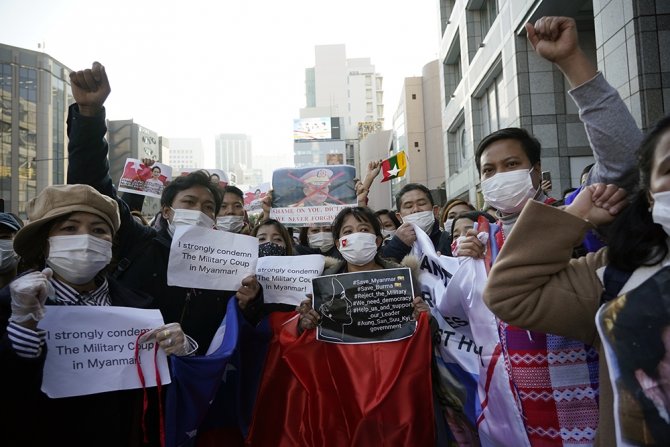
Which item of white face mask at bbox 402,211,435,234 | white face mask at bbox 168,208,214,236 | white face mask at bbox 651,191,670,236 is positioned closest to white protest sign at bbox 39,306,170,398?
white face mask at bbox 168,208,214,236

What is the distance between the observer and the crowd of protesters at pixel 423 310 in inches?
59.0

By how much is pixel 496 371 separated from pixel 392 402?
29.8 inches

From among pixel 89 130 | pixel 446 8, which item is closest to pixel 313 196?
pixel 89 130

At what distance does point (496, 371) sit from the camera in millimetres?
2365

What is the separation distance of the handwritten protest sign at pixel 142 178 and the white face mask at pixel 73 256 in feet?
14.6

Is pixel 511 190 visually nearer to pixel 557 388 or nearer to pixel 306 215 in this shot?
pixel 557 388

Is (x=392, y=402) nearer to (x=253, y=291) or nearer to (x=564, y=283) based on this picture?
(x=253, y=291)

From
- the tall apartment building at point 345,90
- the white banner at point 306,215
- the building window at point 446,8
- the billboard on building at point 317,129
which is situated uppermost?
the tall apartment building at point 345,90

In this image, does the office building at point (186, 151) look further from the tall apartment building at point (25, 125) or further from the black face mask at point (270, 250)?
the black face mask at point (270, 250)

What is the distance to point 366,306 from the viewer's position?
309cm

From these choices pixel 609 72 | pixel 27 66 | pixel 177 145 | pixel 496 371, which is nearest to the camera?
pixel 496 371

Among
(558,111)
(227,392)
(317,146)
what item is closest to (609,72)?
(558,111)

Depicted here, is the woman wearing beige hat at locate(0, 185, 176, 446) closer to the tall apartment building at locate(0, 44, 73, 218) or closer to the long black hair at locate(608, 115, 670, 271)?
the long black hair at locate(608, 115, 670, 271)

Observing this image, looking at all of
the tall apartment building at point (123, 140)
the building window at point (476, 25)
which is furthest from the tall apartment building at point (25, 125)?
the building window at point (476, 25)
